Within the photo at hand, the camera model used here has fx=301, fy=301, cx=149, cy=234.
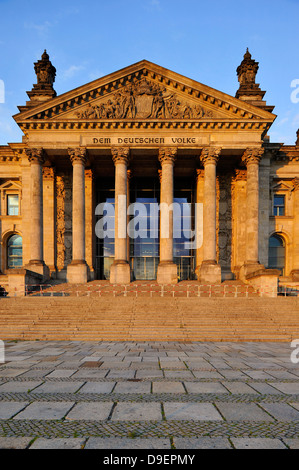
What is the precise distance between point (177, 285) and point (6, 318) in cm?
1373

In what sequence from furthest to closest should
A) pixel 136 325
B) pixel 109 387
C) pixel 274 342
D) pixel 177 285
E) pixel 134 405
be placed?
pixel 177 285
pixel 136 325
pixel 274 342
pixel 109 387
pixel 134 405

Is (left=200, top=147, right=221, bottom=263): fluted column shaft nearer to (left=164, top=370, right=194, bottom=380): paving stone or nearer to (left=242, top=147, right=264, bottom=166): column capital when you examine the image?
(left=242, top=147, right=264, bottom=166): column capital

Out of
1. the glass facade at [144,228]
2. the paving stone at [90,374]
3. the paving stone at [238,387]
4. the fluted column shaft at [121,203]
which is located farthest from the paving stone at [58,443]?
the glass facade at [144,228]

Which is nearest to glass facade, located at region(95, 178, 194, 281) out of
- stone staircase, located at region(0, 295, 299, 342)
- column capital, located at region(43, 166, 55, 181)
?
column capital, located at region(43, 166, 55, 181)

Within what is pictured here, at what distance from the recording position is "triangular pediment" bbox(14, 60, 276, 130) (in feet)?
90.4

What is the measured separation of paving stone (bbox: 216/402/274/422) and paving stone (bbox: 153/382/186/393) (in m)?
1.05

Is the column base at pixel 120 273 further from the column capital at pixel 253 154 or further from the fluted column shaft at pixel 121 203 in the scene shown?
the column capital at pixel 253 154

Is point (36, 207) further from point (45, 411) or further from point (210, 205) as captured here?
point (45, 411)

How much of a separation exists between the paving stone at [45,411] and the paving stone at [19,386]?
1.00 m

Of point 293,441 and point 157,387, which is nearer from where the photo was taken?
point 293,441

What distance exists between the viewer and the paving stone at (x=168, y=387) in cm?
638

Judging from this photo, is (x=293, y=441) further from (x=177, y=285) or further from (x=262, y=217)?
(x=262, y=217)

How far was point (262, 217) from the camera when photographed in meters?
31.9
